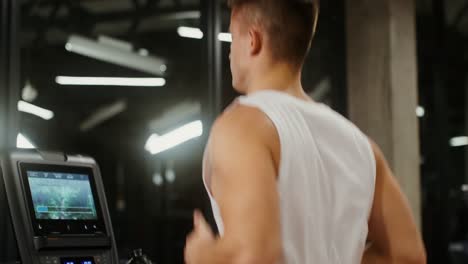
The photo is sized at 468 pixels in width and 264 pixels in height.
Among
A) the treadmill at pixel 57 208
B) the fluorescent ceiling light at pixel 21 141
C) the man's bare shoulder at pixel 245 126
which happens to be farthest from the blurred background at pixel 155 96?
the man's bare shoulder at pixel 245 126

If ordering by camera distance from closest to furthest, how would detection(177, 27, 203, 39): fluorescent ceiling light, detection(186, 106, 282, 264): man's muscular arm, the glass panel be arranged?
detection(186, 106, 282, 264): man's muscular arm
detection(177, 27, 203, 39): fluorescent ceiling light
the glass panel

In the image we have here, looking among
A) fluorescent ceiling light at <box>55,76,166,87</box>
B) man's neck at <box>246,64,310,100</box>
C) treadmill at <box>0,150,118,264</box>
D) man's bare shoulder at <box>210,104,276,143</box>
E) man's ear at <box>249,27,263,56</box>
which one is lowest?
fluorescent ceiling light at <box>55,76,166,87</box>

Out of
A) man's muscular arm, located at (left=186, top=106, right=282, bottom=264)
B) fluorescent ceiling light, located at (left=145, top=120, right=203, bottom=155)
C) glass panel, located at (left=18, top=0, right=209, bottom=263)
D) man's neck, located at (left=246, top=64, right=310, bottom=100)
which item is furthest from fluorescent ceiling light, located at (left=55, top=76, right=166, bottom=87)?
man's muscular arm, located at (left=186, top=106, right=282, bottom=264)

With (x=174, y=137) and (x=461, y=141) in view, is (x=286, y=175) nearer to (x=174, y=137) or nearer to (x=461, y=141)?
(x=174, y=137)

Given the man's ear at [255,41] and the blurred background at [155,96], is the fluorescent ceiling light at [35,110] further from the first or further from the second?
the man's ear at [255,41]

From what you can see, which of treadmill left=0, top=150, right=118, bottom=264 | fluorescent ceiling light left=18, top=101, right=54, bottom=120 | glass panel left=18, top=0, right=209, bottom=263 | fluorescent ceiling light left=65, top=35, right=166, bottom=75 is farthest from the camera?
fluorescent ceiling light left=65, top=35, right=166, bottom=75

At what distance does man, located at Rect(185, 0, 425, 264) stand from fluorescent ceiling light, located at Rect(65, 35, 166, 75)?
4.53 m

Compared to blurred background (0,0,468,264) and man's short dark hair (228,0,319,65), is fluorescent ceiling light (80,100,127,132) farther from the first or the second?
man's short dark hair (228,0,319,65)

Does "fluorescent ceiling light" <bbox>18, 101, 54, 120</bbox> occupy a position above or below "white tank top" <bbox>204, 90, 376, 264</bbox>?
below

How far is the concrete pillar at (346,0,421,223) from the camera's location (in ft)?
16.3

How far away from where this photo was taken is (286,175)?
1.26m

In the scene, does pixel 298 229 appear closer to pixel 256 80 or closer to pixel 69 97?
pixel 256 80

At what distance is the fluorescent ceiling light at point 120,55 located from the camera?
5.86 metres

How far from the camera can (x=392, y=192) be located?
149cm
